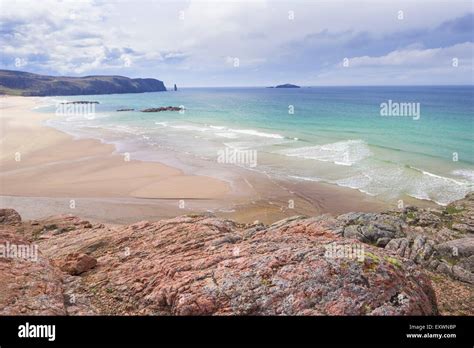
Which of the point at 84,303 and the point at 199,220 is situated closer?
the point at 84,303

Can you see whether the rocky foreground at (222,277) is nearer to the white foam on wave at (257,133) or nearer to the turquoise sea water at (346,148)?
the turquoise sea water at (346,148)

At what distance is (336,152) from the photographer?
42.3 meters

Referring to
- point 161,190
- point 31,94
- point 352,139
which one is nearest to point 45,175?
point 161,190

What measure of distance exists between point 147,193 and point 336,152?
25.8 m

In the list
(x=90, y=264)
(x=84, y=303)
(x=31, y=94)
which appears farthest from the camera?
(x=31, y=94)

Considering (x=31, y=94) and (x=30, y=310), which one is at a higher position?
(x=31, y=94)

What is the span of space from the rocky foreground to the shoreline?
10679mm

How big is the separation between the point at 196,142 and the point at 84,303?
1680 inches

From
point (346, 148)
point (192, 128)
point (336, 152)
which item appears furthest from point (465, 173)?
point (192, 128)

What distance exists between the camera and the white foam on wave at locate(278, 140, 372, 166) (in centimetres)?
3828

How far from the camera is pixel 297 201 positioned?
2533 cm

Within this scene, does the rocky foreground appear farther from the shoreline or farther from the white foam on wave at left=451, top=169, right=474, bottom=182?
the white foam on wave at left=451, top=169, right=474, bottom=182

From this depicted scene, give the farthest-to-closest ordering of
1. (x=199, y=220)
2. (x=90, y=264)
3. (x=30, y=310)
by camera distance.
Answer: (x=199, y=220)
(x=90, y=264)
(x=30, y=310)

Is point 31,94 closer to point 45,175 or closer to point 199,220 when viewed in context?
point 45,175
